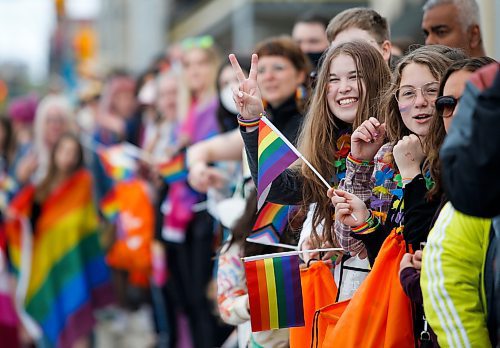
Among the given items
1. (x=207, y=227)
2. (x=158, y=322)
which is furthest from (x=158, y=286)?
(x=207, y=227)

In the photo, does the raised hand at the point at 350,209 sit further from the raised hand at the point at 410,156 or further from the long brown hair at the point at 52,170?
the long brown hair at the point at 52,170

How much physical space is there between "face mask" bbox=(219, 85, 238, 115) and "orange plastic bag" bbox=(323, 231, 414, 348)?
3536 millimetres

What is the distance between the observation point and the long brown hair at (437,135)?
3.83m

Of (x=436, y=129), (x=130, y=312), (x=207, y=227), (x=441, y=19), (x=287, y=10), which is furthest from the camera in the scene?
(x=287, y=10)

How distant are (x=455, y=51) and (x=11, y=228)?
269 inches

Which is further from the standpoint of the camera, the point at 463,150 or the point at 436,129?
the point at 436,129

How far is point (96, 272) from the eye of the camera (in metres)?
10.5

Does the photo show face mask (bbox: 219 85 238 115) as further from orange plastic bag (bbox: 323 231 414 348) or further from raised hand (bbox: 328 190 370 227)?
orange plastic bag (bbox: 323 231 414 348)

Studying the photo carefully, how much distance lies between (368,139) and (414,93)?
25 centimetres

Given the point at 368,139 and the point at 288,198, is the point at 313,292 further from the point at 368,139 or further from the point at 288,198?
the point at 368,139

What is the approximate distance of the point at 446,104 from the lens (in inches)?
149

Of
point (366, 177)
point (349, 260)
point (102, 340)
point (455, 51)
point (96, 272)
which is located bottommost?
point (102, 340)

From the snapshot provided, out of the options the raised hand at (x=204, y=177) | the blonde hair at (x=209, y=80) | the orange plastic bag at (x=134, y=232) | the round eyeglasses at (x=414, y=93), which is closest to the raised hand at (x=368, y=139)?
the round eyeglasses at (x=414, y=93)

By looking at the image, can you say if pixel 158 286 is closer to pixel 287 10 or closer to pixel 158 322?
pixel 158 322
